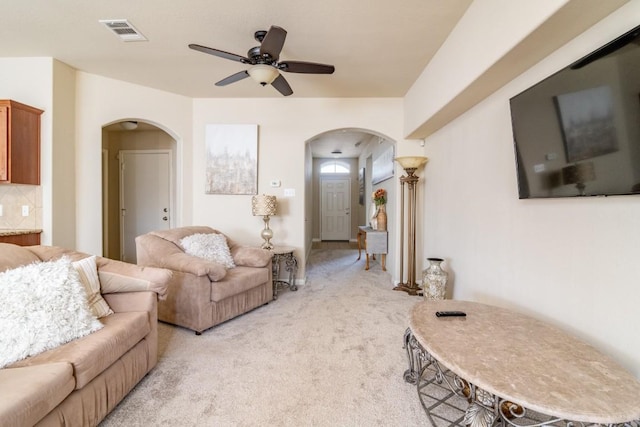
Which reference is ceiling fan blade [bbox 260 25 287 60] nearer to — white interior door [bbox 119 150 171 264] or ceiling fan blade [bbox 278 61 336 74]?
ceiling fan blade [bbox 278 61 336 74]

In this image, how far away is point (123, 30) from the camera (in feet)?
7.86

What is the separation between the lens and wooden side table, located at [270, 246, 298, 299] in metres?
3.56

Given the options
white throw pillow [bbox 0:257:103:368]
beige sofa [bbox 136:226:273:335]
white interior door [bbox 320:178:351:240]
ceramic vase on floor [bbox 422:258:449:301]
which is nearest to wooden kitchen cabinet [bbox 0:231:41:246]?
beige sofa [bbox 136:226:273:335]

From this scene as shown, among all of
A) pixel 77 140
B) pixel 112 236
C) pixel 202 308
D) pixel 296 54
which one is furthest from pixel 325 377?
pixel 112 236

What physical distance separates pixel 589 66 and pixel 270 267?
3027 mm

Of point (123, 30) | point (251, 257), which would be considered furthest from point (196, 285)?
point (123, 30)

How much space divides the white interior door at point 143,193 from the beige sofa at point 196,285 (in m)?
2.19

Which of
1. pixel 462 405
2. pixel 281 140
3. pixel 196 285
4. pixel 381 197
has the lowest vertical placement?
pixel 462 405

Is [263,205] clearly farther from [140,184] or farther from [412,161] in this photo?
[140,184]

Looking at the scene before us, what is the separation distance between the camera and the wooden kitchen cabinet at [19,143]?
2.66 meters

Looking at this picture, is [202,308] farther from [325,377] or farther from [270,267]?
[325,377]

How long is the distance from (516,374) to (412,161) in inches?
111

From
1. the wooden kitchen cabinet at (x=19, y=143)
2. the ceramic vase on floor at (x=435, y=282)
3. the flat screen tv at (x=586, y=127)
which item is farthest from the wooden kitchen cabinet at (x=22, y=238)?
the flat screen tv at (x=586, y=127)

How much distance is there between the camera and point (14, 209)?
2.93m
